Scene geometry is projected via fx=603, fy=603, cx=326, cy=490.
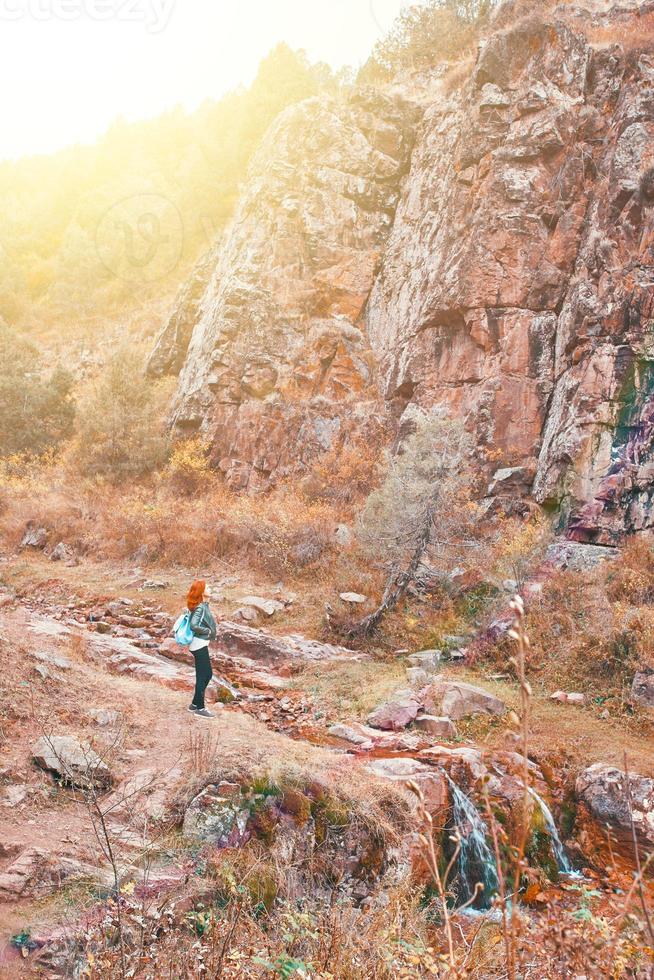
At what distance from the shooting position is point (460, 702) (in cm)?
802

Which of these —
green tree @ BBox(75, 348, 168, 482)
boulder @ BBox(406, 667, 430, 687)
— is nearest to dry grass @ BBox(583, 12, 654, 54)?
boulder @ BBox(406, 667, 430, 687)

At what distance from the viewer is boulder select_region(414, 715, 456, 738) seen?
24.5 ft

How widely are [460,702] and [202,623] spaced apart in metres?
3.63

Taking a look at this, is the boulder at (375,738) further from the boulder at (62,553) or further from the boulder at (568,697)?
the boulder at (62,553)

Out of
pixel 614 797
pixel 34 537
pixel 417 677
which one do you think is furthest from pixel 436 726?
pixel 34 537

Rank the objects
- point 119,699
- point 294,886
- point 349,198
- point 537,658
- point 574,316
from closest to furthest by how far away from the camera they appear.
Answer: point 294,886, point 119,699, point 537,658, point 574,316, point 349,198

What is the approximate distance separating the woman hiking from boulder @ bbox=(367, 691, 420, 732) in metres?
2.14

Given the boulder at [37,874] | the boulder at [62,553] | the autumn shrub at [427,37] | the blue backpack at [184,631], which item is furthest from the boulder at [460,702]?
the autumn shrub at [427,37]

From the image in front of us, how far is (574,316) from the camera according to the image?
15055 mm

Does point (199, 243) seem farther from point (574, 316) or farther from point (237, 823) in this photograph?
point (237, 823)

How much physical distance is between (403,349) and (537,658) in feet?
39.5

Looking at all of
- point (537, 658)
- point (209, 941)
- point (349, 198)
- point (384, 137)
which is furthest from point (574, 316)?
point (209, 941)

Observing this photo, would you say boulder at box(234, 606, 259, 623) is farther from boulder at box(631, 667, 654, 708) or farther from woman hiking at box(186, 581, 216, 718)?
boulder at box(631, 667, 654, 708)

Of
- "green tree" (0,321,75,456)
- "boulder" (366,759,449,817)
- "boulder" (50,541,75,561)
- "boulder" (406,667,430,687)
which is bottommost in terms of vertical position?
"boulder" (50,541,75,561)
